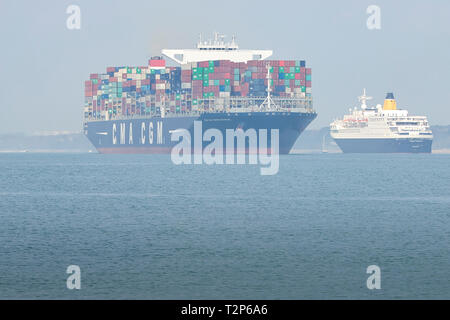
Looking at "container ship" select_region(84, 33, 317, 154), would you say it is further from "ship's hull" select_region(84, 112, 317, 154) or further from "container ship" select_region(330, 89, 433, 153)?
"container ship" select_region(330, 89, 433, 153)

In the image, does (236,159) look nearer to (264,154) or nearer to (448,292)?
(264,154)

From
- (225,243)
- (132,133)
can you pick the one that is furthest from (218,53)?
(225,243)

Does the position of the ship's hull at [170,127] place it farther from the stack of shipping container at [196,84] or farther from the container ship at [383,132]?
the container ship at [383,132]

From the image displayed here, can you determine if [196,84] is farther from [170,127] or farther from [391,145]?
[391,145]

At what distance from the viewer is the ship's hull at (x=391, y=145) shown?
142 m

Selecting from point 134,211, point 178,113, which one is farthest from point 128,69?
point 134,211

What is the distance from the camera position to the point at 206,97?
10512 cm

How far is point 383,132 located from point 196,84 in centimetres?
4440

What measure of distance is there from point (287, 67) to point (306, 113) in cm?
621

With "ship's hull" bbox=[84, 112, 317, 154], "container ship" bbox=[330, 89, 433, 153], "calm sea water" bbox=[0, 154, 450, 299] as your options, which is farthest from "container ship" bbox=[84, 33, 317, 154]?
"calm sea water" bbox=[0, 154, 450, 299]

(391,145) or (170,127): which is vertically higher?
(170,127)
